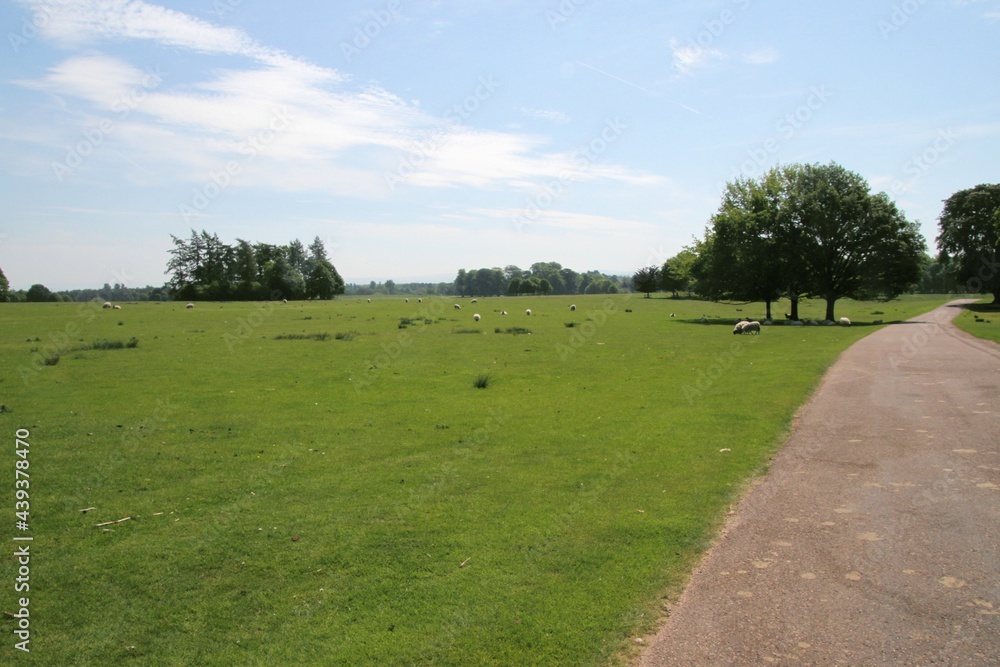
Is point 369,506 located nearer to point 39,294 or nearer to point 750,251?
point 750,251

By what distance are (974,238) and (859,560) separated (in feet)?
332

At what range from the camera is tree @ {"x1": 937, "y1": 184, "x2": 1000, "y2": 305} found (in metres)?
80.9

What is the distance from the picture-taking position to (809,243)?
6019 centimetres

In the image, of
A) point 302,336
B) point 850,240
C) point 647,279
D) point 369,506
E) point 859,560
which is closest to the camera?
point 859,560

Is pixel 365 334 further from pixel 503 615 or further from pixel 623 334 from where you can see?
pixel 503 615

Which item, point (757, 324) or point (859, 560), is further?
point (757, 324)

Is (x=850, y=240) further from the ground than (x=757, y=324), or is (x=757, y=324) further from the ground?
(x=850, y=240)

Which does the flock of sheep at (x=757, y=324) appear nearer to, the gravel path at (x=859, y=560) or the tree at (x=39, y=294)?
the gravel path at (x=859, y=560)

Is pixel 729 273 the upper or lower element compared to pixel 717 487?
upper

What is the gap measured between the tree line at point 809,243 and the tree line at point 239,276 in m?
91.1

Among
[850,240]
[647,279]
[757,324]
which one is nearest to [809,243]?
[850,240]

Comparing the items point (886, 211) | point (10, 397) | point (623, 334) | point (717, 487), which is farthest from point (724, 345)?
point (886, 211)

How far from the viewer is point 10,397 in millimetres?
17391

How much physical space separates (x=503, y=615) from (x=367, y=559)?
2221mm
